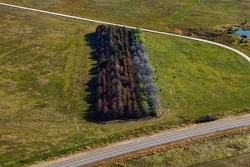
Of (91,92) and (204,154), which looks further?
A: (91,92)

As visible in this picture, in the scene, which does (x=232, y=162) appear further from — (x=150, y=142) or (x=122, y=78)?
(x=122, y=78)

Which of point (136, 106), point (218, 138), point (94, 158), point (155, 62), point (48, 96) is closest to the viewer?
point (94, 158)

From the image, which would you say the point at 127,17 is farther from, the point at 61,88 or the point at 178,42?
the point at 61,88

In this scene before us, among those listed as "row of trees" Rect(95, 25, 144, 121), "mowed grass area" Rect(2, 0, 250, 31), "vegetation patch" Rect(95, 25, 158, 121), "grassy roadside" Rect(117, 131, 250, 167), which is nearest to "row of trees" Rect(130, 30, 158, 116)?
"vegetation patch" Rect(95, 25, 158, 121)

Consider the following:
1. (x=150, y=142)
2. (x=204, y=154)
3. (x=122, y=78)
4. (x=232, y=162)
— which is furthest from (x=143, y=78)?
(x=232, y=162)

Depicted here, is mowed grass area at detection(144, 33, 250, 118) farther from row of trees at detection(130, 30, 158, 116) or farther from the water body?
the water body

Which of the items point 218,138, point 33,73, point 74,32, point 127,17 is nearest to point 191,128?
point 218,138

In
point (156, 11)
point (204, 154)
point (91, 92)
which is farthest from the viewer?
point (156, 11)

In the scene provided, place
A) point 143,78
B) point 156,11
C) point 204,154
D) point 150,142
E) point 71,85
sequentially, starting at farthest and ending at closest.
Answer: point 156,11 < point 71,85 < point 143,78 < point 150,142 < point 204,154
